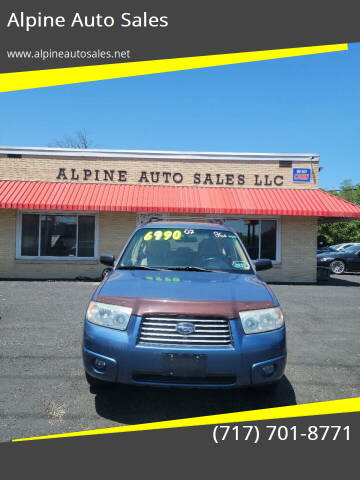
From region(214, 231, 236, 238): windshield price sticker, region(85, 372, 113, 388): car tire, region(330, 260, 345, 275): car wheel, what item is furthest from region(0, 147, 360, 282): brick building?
Answer: region(85, 372, 113, 388): car tire

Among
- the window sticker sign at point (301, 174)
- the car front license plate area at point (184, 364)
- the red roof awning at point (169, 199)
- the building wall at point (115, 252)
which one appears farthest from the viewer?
the window sticker sign at point (301, 174)

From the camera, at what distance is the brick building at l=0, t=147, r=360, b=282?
15.0 meters

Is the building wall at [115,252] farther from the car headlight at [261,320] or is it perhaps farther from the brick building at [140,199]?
the car headlight at [261,320]

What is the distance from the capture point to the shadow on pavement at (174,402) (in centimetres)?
350

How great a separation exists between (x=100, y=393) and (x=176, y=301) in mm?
1432

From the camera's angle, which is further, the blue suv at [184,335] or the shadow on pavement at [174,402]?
the shadow on pavement at [174,402]

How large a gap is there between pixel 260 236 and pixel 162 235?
1149 centimetres

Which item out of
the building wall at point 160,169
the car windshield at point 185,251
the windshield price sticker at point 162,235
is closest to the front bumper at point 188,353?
the car windshield at point 185,251

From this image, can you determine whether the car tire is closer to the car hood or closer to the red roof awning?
the car hood

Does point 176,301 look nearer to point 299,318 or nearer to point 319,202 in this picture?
point 299,318

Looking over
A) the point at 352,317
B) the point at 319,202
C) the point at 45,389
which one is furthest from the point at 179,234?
the point at 319,202

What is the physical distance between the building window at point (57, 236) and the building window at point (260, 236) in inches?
228

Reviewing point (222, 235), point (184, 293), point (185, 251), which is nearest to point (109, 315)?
point (184, 293)

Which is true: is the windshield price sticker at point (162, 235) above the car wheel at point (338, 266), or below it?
above
